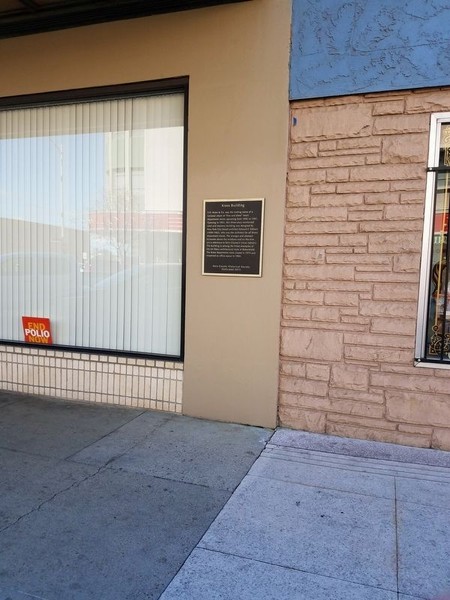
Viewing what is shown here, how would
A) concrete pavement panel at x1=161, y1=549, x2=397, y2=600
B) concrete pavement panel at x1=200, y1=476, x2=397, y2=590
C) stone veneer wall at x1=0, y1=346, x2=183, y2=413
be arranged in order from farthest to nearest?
stone veneer wall at x1=0, y1=346, x2=183, y2=413, concrete pavement panel at x1=200, y1=476, x2=397, y2=590, concrete pavement panel at x1=161, y1=549, x2=397, y2=600

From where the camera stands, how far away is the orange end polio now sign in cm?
570

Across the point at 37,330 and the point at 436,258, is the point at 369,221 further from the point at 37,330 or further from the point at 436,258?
the point at 37,330

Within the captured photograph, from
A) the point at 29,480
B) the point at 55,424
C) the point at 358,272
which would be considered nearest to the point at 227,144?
the point at 358,272

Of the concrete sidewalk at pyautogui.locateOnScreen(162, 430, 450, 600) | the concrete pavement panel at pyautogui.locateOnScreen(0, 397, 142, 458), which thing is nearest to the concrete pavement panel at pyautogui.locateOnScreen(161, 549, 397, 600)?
the concrete sidewalk at pyautogui.locateOnScreen(162, 430, 450, 600)

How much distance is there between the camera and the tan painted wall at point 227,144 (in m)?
4.46

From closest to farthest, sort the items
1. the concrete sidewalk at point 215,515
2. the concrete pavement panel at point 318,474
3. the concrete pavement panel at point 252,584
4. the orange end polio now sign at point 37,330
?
the concrete pavement panel at point 252,584
the concrete sidewalk at point 215,515
the concrete pavement panel at point 318,474
the orange end polio now sign at point 37,330

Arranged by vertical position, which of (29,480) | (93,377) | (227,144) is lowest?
(29,480)

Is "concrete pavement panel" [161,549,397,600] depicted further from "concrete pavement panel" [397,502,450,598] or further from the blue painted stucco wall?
the blue painted stucco wall

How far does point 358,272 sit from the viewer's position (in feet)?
14.1

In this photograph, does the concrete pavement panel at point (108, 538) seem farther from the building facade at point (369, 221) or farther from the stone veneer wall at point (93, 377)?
the building facade at point (369, 221)

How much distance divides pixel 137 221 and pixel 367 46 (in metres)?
2.84

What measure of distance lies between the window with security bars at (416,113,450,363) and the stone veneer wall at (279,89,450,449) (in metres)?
0.08

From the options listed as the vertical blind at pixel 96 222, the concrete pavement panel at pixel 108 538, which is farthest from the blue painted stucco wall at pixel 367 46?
the concrete pavement panel at pixel 108 538

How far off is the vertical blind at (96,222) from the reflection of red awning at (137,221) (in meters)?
0.01
